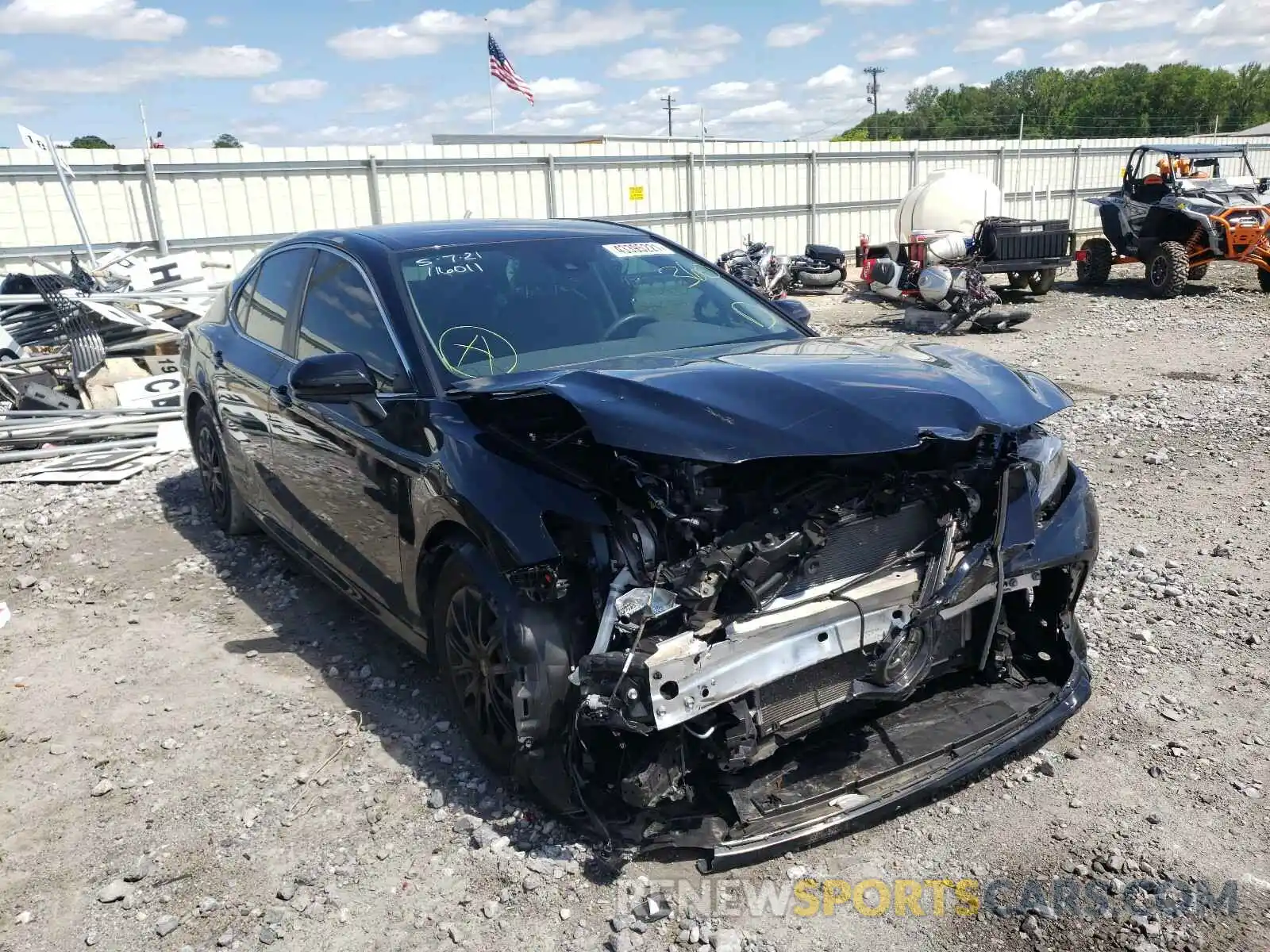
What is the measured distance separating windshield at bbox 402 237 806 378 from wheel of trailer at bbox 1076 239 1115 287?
1434 centimetres

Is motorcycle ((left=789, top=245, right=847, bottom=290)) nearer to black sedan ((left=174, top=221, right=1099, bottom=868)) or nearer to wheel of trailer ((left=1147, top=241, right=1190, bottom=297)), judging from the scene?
wheel of trailer ((left=1147, top=241, right=1190, bottom=297))

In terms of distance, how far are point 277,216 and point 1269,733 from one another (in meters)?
14.5

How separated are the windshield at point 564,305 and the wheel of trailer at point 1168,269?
42.6 feet

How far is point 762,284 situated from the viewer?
15773mm

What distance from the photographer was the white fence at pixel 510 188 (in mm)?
13289

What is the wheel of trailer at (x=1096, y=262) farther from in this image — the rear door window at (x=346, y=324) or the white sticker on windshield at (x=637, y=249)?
the rear door window at (x=346, y=324)

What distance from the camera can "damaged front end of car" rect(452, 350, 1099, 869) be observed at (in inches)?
105

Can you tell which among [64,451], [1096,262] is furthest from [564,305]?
[1096,262]

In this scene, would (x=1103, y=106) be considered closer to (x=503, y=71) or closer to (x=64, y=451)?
(x=503, y=71)

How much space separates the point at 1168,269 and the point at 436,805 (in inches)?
598

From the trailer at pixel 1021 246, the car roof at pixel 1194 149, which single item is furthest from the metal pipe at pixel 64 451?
the car roof at pixel 1194 149

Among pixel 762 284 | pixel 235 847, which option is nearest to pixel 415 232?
pixel 235 847

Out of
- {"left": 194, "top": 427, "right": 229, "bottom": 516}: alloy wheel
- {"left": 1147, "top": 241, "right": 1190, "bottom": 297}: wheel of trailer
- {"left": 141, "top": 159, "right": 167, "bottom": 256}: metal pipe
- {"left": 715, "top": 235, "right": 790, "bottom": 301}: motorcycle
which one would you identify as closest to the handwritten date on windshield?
{"left": 194, "top": 427, "right": 229, "bottom": 516}: alloy wheel

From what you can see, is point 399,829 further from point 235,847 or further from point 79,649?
point 79,649
